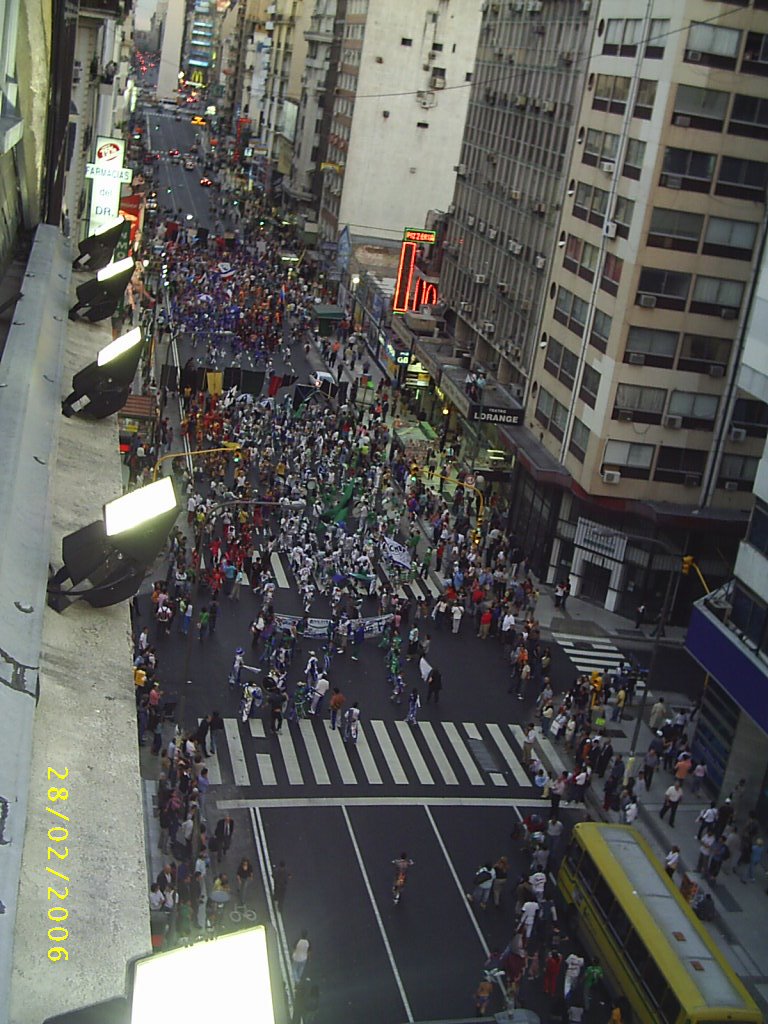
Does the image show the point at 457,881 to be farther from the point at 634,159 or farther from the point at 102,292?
the point at 634,159

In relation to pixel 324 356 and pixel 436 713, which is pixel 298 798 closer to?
pixel 436 713

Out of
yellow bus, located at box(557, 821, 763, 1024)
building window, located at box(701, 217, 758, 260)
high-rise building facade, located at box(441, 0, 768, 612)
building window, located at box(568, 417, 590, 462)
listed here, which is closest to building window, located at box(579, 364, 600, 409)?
high-rise building facade, located at box(441, 0, 768, 612)

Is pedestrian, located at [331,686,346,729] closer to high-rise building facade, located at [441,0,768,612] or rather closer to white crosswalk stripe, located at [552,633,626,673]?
white crosswalk stripe, located at [552,633,626,673]

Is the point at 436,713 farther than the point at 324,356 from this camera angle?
No

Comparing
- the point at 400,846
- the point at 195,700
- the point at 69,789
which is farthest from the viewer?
the point at 195,700

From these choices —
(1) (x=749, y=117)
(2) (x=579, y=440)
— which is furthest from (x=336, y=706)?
(1) (x=749, y=117)

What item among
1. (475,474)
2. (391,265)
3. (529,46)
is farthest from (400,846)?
(391,265)

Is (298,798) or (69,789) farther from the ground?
(69,789)

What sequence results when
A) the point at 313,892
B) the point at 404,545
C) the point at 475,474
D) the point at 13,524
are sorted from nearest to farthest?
the point at 13,524, the point at 313,892, the point at 404,545, the point at 475,474
